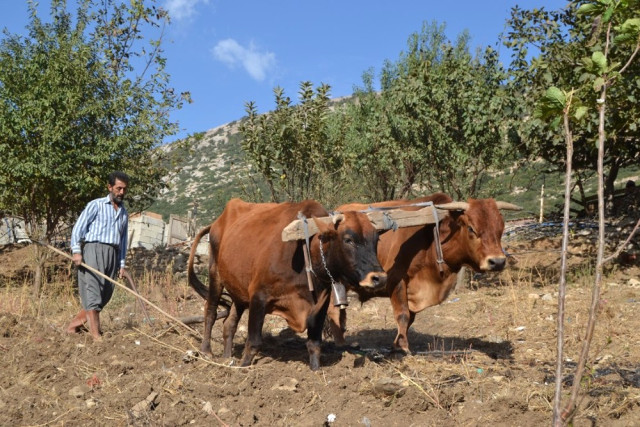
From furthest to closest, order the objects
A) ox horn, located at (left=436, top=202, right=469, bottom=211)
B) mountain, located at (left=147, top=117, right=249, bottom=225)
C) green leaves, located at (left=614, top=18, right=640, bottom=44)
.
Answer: mountain, located at (left=147, top=117, right=249, bottom=225), ox horn, located at (left=436, top=202, right=469, bottom=211), green leaves, located at (left=614, top=18, right=640, bottom=44)

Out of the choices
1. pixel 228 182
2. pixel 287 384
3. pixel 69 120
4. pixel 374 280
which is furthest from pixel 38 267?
pixel 228 182

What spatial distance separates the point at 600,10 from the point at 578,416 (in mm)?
2689

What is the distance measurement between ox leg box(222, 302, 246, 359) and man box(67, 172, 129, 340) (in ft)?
4.49

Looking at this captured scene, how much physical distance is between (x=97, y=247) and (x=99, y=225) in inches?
10.0

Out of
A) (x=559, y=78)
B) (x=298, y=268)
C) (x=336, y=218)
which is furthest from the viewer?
(x=559, y=78)

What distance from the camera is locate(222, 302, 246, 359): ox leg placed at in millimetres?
7367

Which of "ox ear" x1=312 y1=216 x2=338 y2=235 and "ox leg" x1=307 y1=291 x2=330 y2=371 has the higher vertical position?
"ox ear" x1=312 y1=216 x2=338 y2=235

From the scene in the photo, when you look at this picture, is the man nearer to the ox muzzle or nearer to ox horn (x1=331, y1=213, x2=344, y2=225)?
ox horn (x1=331, y1=213, x2=344, y2=225)

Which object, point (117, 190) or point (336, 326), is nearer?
A: point (117, 190)

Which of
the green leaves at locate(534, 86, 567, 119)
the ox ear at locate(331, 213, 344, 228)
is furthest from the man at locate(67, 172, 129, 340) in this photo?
the green leaves at locate(534, 86, 567, 119)

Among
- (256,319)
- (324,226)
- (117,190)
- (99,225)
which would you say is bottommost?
(256,319)

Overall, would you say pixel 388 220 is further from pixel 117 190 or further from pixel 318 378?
pixel 117 190

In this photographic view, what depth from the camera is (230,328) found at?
295 inches

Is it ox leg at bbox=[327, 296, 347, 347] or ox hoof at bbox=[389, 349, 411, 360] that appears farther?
ox leg at bbox=[327, 296, 347, 347]
